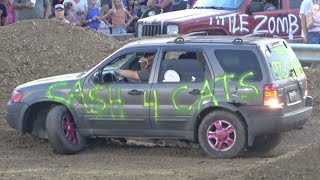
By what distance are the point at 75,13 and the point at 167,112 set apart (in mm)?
9432

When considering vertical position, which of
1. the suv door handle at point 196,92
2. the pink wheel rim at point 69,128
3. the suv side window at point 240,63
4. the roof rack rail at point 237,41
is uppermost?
the roof rack rail at point 237,41

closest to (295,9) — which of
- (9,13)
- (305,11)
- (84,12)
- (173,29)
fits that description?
(305,11)

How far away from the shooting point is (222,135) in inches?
454

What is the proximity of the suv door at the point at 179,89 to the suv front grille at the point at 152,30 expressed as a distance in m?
7.01

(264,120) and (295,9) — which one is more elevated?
(295,9)

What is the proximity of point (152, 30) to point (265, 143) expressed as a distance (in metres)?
7.35

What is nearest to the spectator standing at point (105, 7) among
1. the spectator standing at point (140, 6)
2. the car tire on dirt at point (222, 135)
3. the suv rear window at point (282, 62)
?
the spectator standing at point (140, 6)

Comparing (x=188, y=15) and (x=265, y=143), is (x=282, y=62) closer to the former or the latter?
(x=265, y=143)

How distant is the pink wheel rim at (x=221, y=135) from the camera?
1148cm

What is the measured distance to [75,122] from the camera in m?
12.2

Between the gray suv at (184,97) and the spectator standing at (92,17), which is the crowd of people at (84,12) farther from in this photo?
the gray suv at (184,97)

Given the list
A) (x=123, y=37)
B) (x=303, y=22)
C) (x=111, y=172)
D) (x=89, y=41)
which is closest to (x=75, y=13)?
(x=123, y=37)

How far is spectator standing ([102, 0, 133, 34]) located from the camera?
21016 millimetres

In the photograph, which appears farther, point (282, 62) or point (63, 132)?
point (63, 132)
